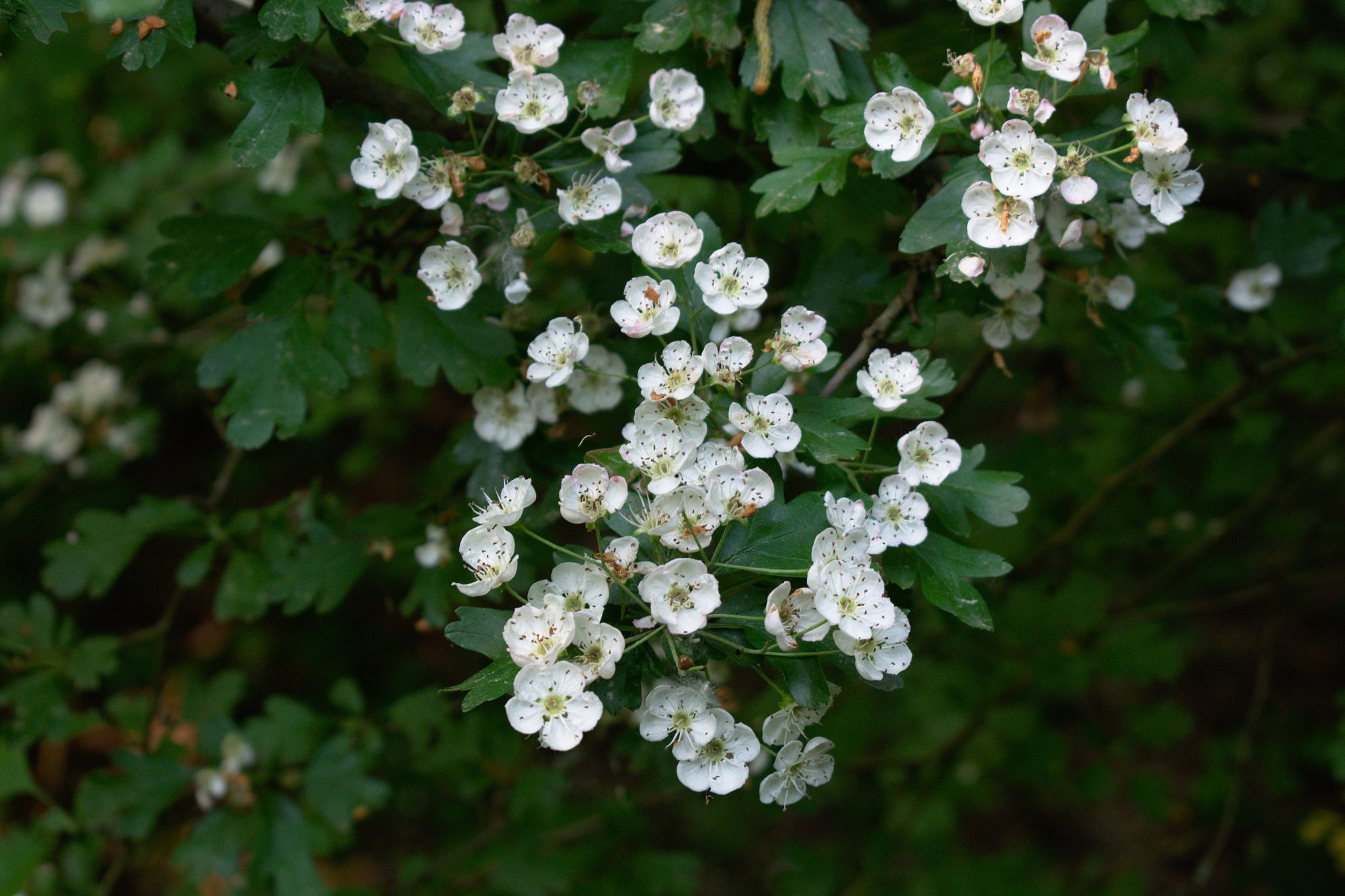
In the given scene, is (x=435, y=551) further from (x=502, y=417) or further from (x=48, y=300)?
(x=48, y=300)

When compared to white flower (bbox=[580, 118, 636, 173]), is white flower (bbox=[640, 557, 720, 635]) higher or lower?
lower

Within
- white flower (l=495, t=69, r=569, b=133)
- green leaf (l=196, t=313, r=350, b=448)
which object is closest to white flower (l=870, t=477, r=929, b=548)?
white flower (l=495, t=69, r=569, b=133)

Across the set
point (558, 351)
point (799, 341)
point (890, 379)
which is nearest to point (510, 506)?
point (558, 351)

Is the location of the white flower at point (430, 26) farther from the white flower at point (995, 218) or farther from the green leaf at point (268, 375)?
the white flower at point (995, 218)

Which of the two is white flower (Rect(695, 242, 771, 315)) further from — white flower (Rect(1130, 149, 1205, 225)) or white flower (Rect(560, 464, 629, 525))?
white flower (Rect(1130, 149, 1205, 225))

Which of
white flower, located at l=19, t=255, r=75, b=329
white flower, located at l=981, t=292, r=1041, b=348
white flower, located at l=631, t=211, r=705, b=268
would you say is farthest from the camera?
white flower, located at l=19, t=255, r=75, b=329

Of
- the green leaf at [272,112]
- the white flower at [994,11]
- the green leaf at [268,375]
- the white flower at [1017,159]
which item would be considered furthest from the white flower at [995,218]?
the green leaf at [268,375]

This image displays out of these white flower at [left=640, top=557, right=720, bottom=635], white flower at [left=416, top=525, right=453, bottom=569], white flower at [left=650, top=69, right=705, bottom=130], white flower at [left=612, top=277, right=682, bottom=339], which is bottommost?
white flower at [left=416, top=525, right=453, bottom=569]
